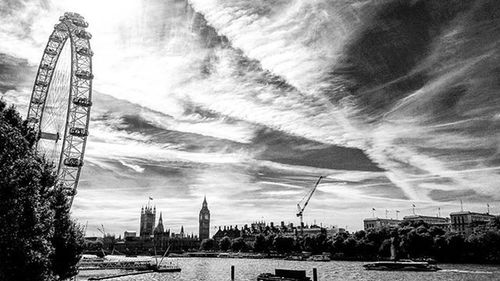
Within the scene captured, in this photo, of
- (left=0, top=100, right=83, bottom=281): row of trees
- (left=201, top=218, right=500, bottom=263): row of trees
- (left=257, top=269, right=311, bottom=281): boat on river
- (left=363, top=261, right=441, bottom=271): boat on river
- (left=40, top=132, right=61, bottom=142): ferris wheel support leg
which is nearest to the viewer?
(left=0, top=100, right=83, bottom=281): row of trees

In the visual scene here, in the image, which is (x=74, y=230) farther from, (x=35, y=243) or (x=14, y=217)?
(x=14, y=217)

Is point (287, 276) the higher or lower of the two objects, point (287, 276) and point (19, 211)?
the lower

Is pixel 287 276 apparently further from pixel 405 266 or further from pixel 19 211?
pixel 19 211

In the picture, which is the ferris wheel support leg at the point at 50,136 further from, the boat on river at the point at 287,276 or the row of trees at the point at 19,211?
the boat on river at the point at 287,276

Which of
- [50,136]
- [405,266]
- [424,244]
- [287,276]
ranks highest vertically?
[50,136]

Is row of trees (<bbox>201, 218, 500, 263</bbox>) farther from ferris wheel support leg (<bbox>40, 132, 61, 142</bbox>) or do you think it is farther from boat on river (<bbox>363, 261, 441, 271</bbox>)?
ferris wheel support leg (<bbox>40, 132, 61, 142</bbox>)

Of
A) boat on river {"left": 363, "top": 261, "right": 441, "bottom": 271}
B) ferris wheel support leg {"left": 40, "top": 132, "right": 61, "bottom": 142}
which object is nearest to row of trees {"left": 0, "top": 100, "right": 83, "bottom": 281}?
ferris wheel support leg {"left": 40, "top": 132, "right": 61, "bottom": 142}

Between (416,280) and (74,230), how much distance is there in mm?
69853

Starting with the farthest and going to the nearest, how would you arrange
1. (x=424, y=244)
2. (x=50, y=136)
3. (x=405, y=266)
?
(x=424, y=244) → (x=405, y=266) → (x=50, y=136)

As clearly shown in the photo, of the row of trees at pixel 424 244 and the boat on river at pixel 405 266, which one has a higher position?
the row of trees at pixel 424 244

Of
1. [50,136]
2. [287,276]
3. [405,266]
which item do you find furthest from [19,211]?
[405,266]

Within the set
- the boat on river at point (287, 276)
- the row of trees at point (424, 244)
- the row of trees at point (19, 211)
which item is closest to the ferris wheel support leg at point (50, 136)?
the row of trees at point (19, 211)

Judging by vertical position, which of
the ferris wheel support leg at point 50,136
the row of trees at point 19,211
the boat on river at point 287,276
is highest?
the ferris wheel support leg at point 50,136

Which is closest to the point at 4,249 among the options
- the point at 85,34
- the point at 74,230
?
the point at 74,230
